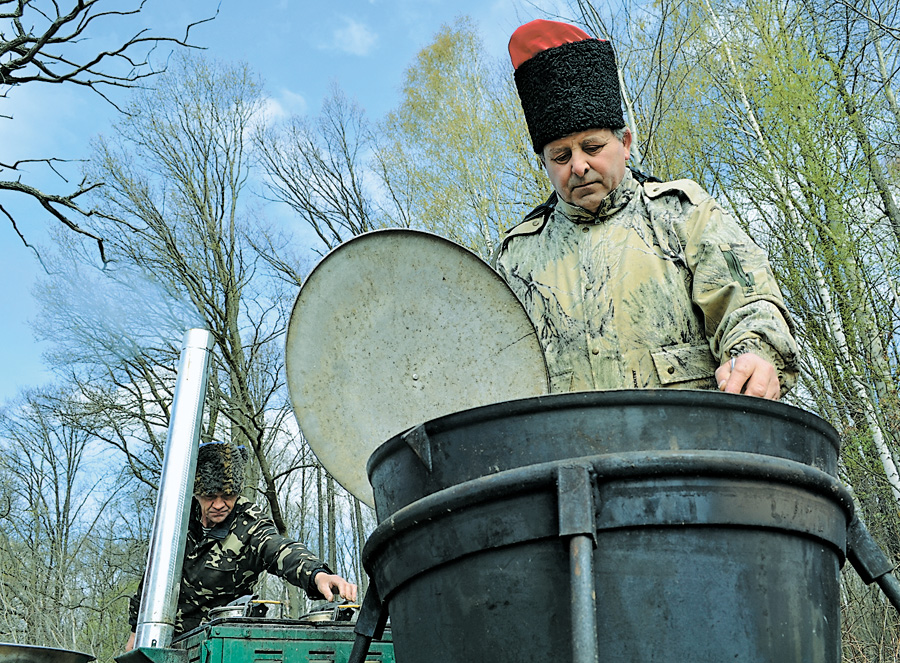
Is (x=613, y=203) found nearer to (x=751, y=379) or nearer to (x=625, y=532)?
(x=751, y=379)

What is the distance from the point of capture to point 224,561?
18.3 ft

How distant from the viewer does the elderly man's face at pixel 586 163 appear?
2.34m

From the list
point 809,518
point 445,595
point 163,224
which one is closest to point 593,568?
point 445,595

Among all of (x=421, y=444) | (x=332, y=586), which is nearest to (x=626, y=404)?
(x=421, y=444)

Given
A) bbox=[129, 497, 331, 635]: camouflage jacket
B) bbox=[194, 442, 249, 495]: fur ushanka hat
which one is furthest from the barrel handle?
bbox=[194, 442, 249, 495]: fur ushanka hat

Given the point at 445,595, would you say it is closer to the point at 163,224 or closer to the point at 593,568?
the point at 593,568

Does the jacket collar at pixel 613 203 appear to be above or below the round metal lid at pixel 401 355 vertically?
above

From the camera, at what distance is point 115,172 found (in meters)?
17.4

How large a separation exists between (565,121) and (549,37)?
39cm

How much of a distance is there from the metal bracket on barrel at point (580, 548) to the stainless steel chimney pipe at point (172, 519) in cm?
235

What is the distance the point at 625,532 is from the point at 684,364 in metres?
1.15

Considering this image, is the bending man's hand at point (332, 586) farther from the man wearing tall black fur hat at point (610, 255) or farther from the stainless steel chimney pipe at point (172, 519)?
the man wearing tall black fur hat at point (610, 255)

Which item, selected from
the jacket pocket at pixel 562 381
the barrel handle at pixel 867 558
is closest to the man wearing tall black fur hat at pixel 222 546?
the jacket pocket at pixel 562 381

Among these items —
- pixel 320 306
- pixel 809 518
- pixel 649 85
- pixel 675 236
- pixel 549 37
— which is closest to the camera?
pixel 809 518
